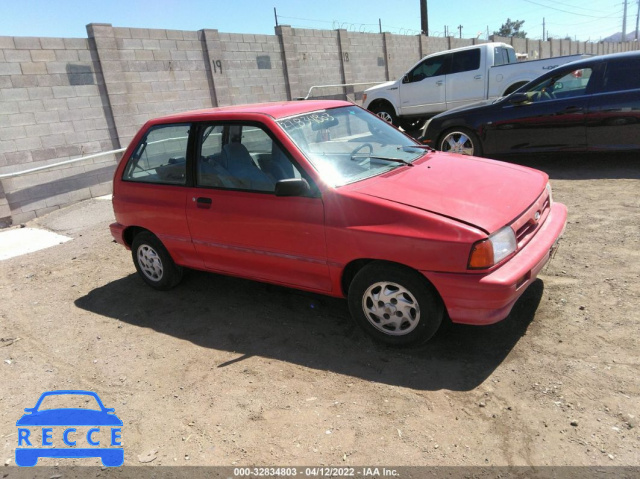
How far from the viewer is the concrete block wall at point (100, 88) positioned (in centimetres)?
A: 832

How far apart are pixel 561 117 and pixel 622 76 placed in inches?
36.3

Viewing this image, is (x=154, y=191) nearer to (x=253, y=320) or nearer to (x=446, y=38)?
(x=253, y=320)

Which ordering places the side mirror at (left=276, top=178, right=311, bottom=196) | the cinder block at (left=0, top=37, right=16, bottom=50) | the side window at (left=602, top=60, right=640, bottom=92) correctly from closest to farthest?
1. the side mirror at (left=276, top=178, right=311, bottom=196)
2. the side window at (left=602, top=60, right=640, bottom=92)
3. the cinder block at (left=0, top=37, right=16, bottom=50)

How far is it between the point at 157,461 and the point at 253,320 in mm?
1601

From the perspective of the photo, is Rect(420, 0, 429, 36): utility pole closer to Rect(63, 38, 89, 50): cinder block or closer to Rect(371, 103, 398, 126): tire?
Rect(371, 103, 398, 126): tire

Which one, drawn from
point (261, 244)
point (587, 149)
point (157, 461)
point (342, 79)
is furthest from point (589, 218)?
point (342, 79)

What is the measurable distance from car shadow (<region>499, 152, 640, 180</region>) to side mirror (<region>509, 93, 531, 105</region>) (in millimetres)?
967

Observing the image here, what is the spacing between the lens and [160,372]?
11.8ft

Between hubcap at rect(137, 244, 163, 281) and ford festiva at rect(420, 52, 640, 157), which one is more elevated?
ford festiva at rect(420, 52, 640, 157)

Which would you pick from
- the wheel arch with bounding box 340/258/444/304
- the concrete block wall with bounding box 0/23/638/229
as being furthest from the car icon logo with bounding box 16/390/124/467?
the concrete block wall with bounding box 0/23/638/229

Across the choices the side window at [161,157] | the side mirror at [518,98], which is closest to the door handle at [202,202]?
the side window at [161,157]

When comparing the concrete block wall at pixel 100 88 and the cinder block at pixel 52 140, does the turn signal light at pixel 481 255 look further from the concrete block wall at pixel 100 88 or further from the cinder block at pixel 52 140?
the cinder block at pixel 52 140

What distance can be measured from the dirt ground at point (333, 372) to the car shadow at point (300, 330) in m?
0.01

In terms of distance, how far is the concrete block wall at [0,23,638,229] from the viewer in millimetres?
8320
